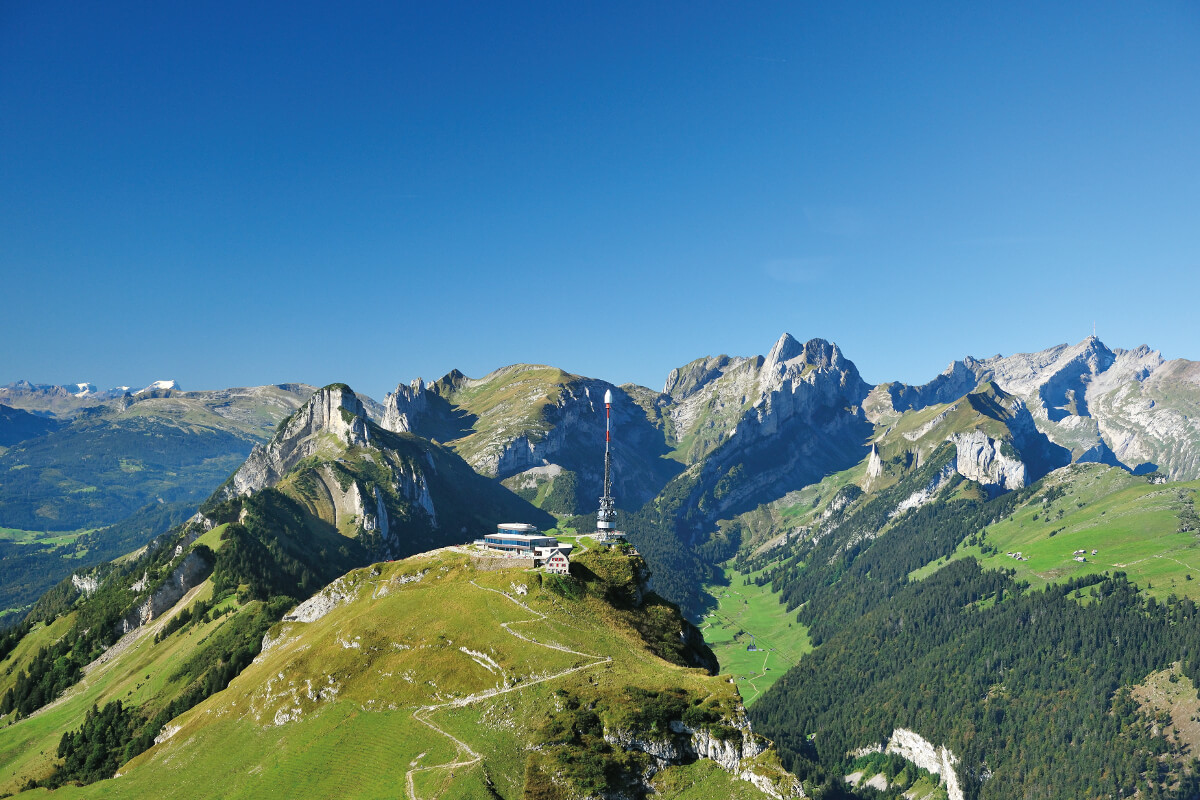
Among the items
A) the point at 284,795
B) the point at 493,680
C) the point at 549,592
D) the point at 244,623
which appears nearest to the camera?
the point at 284,795

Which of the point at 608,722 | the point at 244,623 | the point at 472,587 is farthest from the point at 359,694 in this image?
the point at 244,623

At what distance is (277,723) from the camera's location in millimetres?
101812

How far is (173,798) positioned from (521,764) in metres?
57.3

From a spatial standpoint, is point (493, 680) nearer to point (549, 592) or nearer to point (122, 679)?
point (549, 592)

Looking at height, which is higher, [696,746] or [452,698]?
[452,698]

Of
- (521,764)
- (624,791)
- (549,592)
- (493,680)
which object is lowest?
(624,791)

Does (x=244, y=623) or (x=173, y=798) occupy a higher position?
(x=244, y=623)

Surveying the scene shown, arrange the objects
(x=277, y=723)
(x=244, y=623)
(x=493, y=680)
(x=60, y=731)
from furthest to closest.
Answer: (x=244, y=623), (x=60, y=731), (x=277, y=723), (x=493, y=680)

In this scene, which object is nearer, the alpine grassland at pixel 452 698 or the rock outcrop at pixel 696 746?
the alpine grassland at pixel 452 698

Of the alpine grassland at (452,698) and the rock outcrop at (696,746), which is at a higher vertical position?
the alpine grassland at (452,698)

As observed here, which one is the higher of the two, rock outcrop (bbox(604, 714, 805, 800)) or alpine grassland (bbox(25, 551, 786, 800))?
alpine grassland (bbox(25, 551, 786, 800))

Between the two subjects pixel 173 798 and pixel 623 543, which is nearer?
pixel 173 798

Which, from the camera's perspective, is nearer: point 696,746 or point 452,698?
point 696,746

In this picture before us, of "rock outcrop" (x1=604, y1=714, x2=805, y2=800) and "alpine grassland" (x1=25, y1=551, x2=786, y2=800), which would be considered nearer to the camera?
"alpine grassland" (x1=25, y1=551, x2=786, y2=800)
